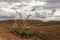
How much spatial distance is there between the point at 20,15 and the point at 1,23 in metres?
2.99

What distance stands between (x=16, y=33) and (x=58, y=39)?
2.06m

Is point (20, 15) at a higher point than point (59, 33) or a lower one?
higher

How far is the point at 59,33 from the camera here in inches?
453

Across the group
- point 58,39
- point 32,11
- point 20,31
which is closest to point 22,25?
point 20,31

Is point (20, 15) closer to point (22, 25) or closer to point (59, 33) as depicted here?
point (22, 25)

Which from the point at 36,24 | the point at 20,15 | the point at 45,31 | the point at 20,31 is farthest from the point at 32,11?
the point at 36,24

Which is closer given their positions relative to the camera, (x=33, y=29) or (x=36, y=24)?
(x=33, y=29)

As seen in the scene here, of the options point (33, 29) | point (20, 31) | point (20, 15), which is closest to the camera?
point (20, 15)

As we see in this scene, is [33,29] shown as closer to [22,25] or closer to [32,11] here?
[22,25]

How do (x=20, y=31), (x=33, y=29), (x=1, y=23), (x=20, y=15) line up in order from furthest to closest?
1. (x=1, y=23)
2. (x=33, y=29)
3. (x=20, y=31)
4. (x=20, y=15)

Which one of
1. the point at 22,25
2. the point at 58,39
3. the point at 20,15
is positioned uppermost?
the point at 20,15

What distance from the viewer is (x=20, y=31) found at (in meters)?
10.4

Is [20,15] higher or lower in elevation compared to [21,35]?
higher

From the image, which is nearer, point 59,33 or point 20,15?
point 20,15
